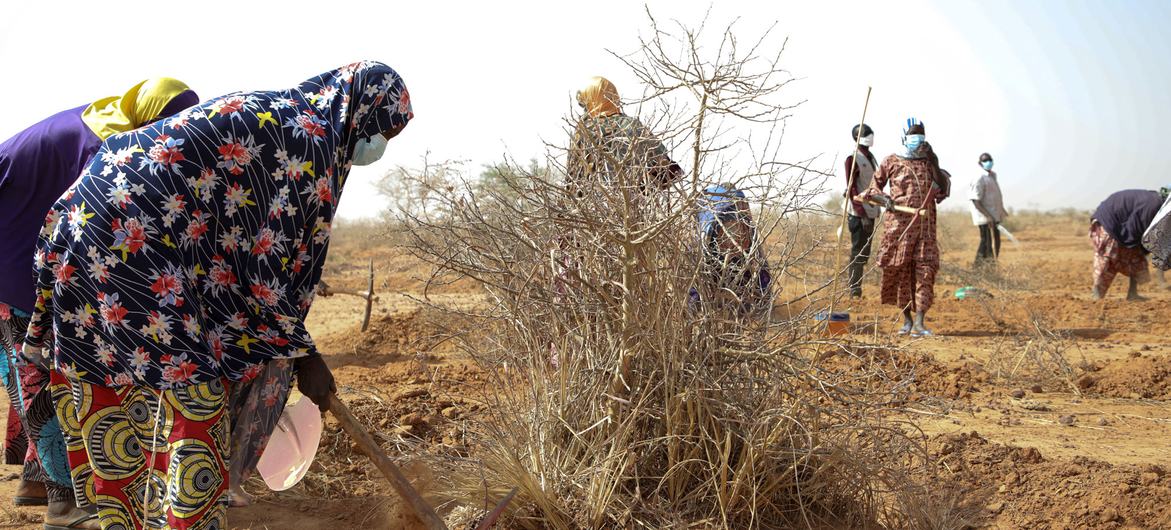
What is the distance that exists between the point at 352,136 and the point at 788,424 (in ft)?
5.07

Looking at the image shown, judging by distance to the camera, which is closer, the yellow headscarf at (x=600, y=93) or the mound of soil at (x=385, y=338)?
the yellow headscarf at (x=600, y=93)

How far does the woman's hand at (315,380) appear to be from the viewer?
8.68ft

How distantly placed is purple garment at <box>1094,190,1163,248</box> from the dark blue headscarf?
823 centimetres

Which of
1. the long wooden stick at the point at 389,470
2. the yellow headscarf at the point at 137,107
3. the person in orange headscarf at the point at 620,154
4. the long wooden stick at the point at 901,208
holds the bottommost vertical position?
the long wooden stick at the point at 389,470

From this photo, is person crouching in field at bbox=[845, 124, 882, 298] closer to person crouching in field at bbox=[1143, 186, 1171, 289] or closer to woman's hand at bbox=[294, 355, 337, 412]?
person crouching in field at bbox=[1143, 186, 1171, 289]

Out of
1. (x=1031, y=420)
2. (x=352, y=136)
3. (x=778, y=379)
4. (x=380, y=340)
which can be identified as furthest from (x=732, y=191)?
(x=380, y=340)

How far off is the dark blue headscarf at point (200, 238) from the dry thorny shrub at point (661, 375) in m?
0.41

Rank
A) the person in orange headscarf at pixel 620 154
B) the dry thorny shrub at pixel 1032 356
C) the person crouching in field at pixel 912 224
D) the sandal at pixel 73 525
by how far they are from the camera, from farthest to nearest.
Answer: the person crouching in field at pixel 912 224, the dry thorny shrub at pixel 1032 356, the sandal at pixel 73 525, the person in orange headscarf at pixel 620 154

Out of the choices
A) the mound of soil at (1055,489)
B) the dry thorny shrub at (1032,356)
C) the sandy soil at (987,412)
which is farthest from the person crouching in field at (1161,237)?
the mound of soil at (1055,489)

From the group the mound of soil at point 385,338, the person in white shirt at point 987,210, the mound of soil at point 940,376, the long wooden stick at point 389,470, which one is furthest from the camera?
the person in white shirt at point 987,210

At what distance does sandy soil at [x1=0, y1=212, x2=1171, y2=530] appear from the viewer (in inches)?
137

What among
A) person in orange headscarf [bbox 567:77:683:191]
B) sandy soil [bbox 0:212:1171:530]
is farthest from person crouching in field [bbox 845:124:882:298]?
person in orange headscarf [bbox 567:77:683:191]

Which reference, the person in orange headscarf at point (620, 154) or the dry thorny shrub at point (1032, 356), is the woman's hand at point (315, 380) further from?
the dry thorny shrub at point (1032, 356)

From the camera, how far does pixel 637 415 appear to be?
2666 millimetres
